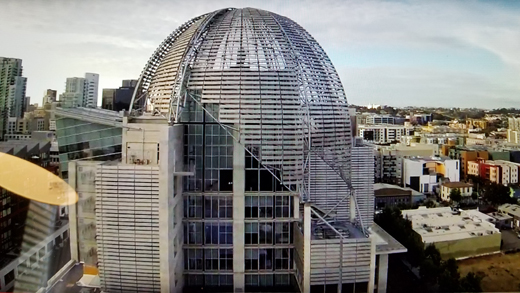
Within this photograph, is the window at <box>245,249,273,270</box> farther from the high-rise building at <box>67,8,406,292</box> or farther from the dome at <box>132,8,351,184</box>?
the dome at <box>132,8,351,184</box>

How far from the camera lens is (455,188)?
1238cm

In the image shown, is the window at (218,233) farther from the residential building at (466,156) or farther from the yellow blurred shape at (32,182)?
the residential building at (466,156)

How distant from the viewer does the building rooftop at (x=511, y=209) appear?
962cm

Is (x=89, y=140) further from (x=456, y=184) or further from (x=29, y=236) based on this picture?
(x=456, y=184)

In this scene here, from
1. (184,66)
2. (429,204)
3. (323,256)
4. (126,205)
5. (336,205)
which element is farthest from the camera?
(429,204)

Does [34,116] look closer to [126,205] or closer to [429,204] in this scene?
[126,205]

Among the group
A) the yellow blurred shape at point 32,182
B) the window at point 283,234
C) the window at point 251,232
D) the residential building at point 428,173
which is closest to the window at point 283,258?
the window at point 283,234

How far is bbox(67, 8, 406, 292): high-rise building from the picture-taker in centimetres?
505

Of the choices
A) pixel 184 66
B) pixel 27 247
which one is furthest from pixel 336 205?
pixel 27 247

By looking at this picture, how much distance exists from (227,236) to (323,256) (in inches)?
60.5

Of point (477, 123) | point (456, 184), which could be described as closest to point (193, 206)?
point (477, 123)

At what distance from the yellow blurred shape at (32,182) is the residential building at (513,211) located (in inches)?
391

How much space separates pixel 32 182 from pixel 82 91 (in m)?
1.72

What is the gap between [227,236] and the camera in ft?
19.7
